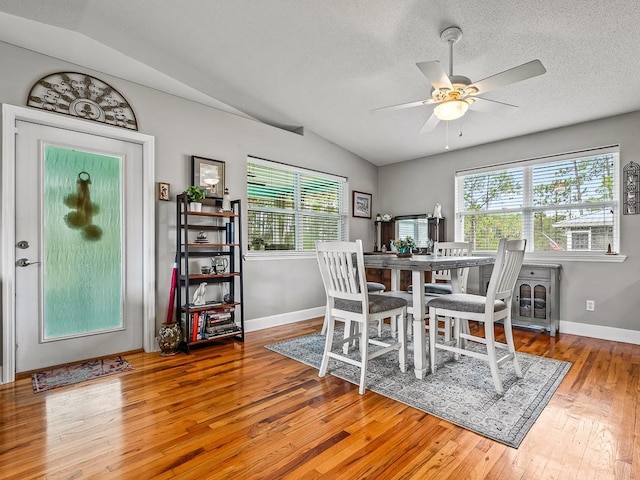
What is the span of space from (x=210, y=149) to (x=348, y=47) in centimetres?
179

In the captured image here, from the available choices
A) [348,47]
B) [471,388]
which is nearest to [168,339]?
[471,388]

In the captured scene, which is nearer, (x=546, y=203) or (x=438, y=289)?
(x=438, y=289)

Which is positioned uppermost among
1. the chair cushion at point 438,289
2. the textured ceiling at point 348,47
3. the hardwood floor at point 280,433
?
the textured ceiling at point 348,47

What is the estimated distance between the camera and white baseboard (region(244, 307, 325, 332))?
3.98 m

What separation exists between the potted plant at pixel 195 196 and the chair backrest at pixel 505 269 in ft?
8.45

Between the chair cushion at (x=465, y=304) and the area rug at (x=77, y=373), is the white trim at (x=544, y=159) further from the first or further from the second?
the area rug at (x=77, y=373)

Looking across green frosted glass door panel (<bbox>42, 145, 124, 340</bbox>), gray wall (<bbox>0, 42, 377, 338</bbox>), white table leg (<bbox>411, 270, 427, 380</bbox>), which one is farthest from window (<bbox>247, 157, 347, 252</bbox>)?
white table leg (<bbox>411, 270, 427, 380</bbox>)

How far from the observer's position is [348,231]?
5.18 meters

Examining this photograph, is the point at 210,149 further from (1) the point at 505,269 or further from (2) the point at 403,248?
(1) the point at 505,269

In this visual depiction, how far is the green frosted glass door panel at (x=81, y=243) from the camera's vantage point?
9.22 feet

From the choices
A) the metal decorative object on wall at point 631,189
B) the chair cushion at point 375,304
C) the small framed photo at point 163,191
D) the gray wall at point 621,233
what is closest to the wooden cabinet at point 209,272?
the small framed photo at point 163,191

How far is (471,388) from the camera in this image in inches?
93.4

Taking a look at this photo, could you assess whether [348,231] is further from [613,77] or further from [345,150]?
[613,77]

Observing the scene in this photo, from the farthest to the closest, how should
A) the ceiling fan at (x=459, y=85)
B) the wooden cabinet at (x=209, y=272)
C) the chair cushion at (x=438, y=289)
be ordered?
the chair cushion at (x=438, y=289)
the wooden cabinet at (x=209, y=272)
the ceiling fan at (x=459, y=85)
